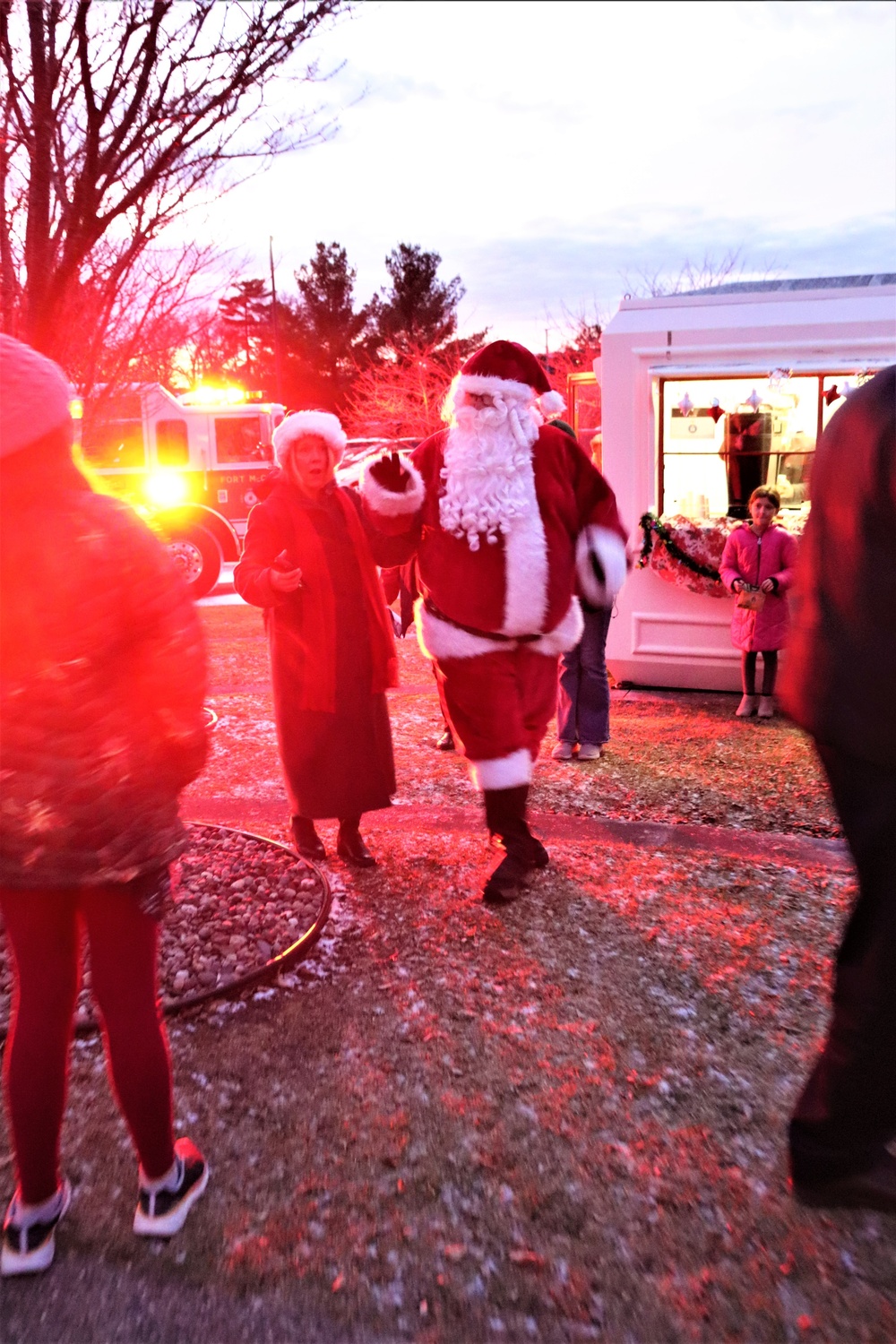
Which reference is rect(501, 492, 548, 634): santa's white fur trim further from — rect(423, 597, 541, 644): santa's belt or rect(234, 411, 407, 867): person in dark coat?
rect(234, 411, 407, 867): person in dark coat

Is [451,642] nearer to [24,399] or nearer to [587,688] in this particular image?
[24,399]

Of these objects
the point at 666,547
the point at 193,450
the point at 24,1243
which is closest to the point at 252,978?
the point at 24,1243

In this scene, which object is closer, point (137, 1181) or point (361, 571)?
point (137, 1181)

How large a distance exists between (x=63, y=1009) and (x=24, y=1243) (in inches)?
21.0

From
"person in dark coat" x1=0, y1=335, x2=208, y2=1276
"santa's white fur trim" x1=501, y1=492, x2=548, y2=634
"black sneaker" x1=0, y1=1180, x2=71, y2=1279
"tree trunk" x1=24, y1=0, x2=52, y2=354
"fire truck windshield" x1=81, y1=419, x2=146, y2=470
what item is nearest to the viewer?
"person in dark coat" x1=0, y1=335, x2=208, y2=1276

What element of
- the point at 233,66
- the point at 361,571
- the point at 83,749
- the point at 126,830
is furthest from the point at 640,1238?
the point at 233,66

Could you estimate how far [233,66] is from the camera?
148 inches

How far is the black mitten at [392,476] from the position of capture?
386cm

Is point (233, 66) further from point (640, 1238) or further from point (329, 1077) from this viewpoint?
point (640, 1238)

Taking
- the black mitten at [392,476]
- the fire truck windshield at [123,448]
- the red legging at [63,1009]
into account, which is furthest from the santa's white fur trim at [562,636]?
the fire truck windshield at [123,448]

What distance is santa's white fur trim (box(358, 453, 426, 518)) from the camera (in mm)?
3840

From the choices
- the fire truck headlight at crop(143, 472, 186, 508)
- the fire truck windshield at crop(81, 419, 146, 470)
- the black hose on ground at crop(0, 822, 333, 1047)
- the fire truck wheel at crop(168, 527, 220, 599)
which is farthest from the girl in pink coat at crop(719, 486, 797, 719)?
the fire truck windshield at crop(81, 419, 146, 470)

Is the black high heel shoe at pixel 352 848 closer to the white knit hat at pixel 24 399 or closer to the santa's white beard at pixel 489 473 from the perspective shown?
the santa's white beard at pixel 489 473

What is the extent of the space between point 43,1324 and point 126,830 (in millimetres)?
987
